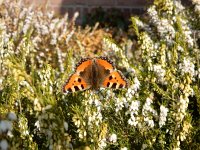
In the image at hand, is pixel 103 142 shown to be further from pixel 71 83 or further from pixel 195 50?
pixel 195 50

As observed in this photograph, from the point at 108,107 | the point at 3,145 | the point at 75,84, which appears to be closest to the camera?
the point at 3,145

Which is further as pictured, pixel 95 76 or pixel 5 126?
pixel 95 76

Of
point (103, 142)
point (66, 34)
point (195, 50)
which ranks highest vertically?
point (66, 34)

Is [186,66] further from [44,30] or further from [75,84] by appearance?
[44,30]

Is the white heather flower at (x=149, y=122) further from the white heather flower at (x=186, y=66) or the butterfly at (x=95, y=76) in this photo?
the white heather flower at (x=186, y=66)

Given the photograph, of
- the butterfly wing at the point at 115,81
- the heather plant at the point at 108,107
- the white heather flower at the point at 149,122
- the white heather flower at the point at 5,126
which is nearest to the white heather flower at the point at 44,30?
the heather plant at the point at 108,107

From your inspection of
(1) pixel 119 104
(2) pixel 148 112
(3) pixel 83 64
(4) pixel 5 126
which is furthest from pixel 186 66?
(4) pixel 5 126

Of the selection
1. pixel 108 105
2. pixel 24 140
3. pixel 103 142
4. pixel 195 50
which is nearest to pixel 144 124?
pixel 108 105

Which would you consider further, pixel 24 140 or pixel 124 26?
pixel 124 26

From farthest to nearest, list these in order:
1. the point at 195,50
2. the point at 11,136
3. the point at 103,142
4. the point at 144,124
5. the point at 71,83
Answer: the point at 195,50 → the point at 144,124 → the point at 71,83 → the point at 103,142 → the point at 11,136
